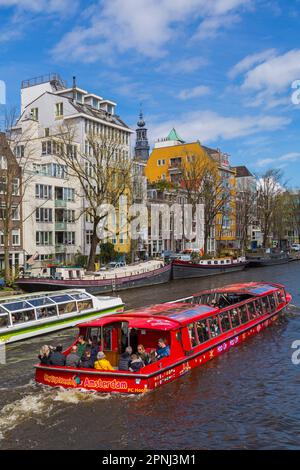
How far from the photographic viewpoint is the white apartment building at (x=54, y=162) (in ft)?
187

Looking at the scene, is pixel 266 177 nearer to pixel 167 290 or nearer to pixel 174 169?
pixel 174 169

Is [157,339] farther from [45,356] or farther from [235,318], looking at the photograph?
[235,318]

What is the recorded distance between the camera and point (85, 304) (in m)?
30.7

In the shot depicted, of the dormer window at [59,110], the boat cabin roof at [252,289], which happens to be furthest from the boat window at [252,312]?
the dormer window at [59,110]

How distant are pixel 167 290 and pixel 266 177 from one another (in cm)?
6027

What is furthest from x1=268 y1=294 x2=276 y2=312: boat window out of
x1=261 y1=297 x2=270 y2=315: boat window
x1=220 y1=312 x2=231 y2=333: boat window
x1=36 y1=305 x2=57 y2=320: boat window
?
x1=36 y1=305 x2=57 y2=320: boat window

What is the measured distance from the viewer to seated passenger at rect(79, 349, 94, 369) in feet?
→ 56.6

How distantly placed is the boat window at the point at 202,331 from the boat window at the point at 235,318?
3.61 metres

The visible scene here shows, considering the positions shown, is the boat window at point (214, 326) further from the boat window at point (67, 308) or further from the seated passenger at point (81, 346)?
the boat window at point (67, 308)

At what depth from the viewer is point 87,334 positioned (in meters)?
19.4

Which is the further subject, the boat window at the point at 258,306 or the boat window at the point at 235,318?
the boat window at the point at 258,306

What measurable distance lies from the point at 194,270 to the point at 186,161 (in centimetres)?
3914
